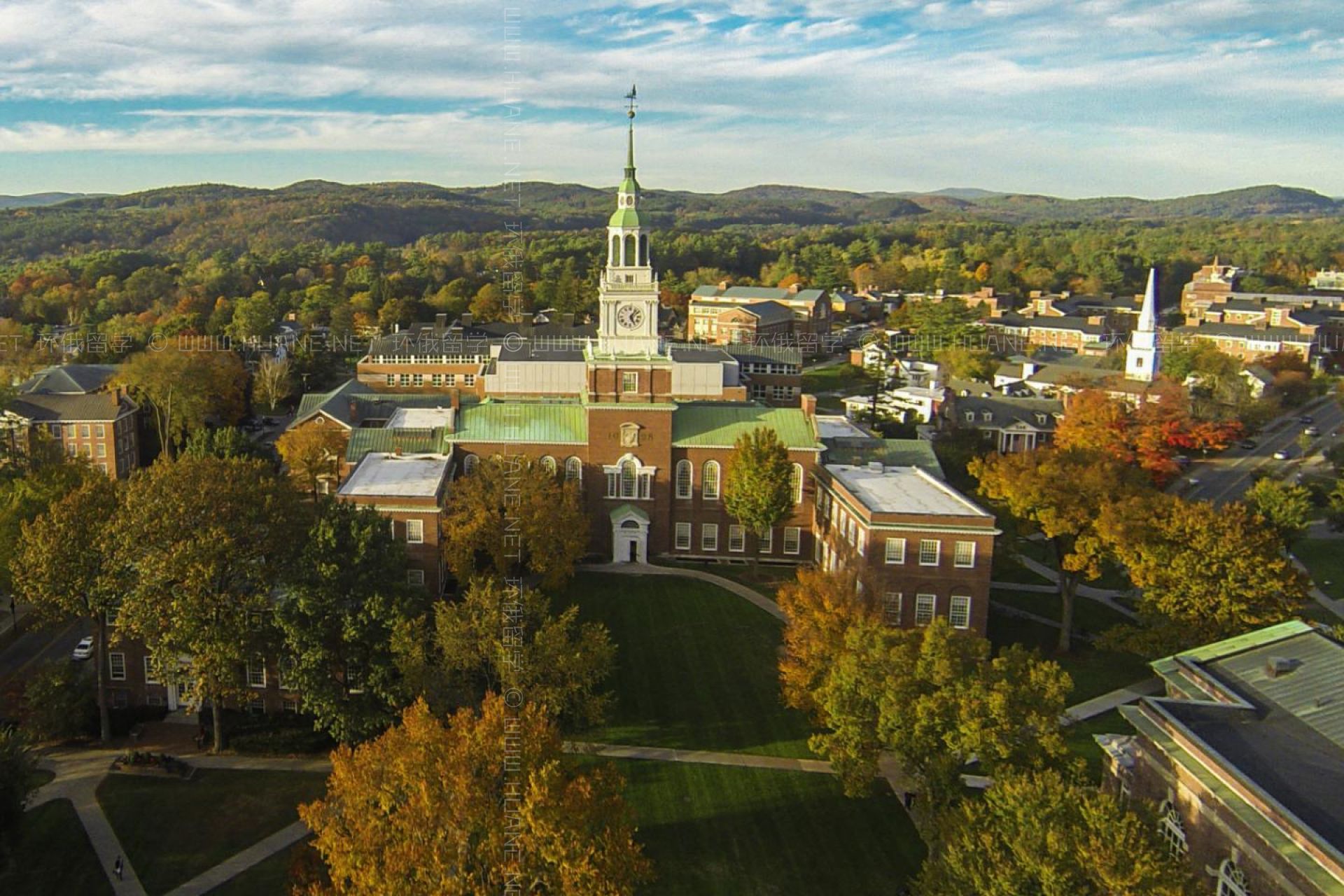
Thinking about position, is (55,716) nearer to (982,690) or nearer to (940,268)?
(982,690)

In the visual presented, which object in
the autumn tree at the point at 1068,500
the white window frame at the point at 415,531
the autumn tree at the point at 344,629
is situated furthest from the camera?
the white window frame at the point at 415,531

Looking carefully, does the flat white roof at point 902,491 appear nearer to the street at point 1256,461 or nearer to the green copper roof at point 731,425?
the green copper roof at point 731,425

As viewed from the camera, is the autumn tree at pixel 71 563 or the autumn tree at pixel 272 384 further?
the autumn tree at pixel 272 384

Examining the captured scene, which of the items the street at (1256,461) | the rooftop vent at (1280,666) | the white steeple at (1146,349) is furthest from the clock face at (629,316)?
the white steeple at (1146,349)

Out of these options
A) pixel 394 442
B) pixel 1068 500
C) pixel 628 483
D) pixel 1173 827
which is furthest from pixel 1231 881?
pixel 394 442

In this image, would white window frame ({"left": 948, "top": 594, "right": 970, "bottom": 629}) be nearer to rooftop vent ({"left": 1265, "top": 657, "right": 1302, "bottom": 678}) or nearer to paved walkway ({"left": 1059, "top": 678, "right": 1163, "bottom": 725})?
paved walkway ({"left": 1059, "top": 678, "right": 1163, "bottom": 725})

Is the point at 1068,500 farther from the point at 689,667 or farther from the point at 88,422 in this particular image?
the point at 88,422

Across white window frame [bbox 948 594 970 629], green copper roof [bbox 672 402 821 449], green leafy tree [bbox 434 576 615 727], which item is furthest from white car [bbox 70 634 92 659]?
white window frame [bbox 948 594 970 629]

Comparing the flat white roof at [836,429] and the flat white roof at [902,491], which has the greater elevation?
the flat white roof at [836,429]
